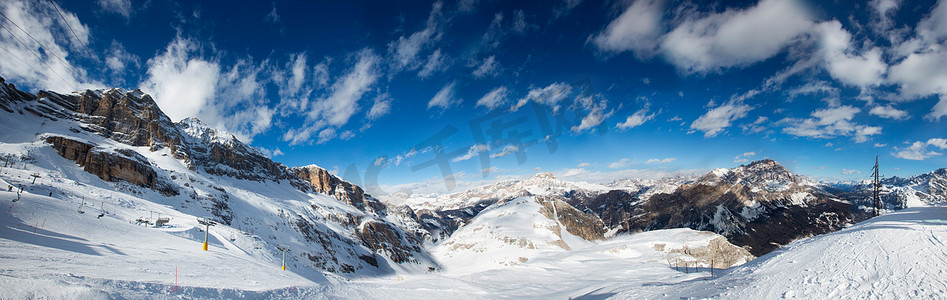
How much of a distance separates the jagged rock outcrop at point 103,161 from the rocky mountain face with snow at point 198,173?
5.3 inches

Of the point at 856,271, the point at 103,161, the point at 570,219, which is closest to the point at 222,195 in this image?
the point at 103,161

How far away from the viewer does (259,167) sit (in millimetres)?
144500


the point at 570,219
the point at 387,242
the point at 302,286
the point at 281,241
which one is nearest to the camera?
the point at 302,286

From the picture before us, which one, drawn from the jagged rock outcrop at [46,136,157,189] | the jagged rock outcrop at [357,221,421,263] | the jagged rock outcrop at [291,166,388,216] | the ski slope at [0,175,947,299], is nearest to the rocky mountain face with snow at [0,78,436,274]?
the jagged rock outcrop at [46,136,157,189]

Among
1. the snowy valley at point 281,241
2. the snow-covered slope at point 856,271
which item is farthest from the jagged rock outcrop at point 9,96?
the snow-covered slope at point 856,271

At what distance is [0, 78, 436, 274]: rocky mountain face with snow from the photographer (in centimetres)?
6294

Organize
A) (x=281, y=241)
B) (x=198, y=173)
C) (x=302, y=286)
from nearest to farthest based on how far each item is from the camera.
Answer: (x=302, y=286), (x=281, y=241), (x=198, y=173)

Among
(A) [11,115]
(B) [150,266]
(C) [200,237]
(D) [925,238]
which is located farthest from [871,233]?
(A) [11,115]

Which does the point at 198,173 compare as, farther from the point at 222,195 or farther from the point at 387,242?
the point at 387,242

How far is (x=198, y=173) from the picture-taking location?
102 metres

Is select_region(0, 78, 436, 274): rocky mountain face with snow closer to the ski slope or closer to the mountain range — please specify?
the mountain range

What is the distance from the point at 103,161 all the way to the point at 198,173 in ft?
142

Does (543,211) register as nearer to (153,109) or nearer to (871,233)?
(871,233)

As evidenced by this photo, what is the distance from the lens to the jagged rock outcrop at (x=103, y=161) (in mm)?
60688
